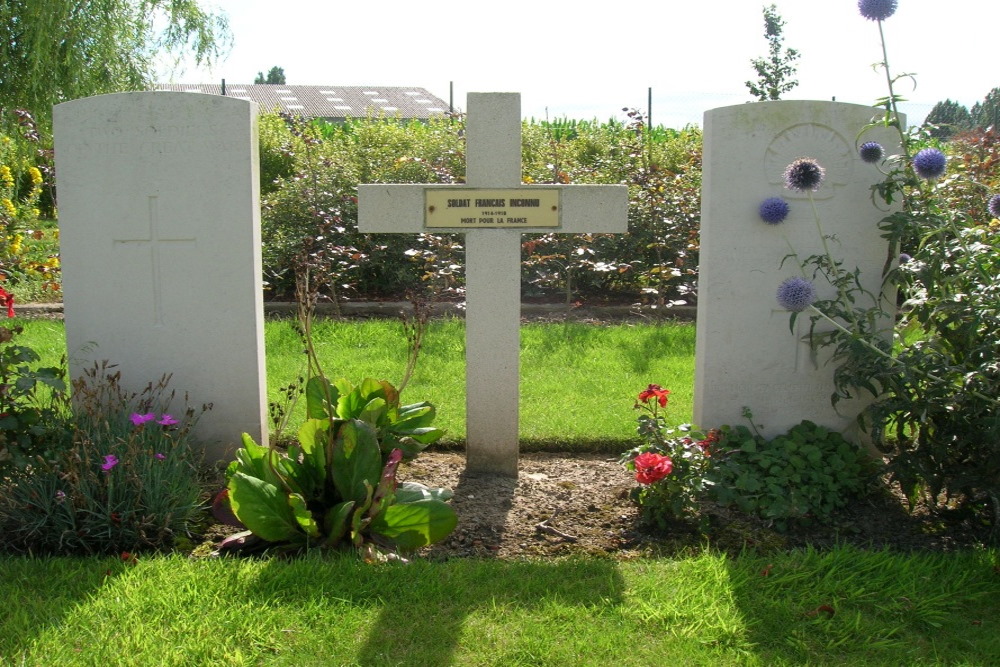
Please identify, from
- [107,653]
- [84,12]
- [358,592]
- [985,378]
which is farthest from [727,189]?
[84,12]

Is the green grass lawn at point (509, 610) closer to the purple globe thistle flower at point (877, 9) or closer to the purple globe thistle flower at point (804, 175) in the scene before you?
the purple globe thistle flower at point (804, 175)

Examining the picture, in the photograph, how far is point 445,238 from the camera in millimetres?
8180

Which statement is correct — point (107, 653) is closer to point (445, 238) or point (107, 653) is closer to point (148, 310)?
point (148, 310)

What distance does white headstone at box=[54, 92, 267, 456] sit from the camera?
395cm

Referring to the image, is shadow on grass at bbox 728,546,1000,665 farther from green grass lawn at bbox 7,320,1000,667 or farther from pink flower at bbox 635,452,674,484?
pink flower at bbox 635,452,674,484

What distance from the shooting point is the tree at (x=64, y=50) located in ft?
27.2

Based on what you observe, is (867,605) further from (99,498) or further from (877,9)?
(99,498)

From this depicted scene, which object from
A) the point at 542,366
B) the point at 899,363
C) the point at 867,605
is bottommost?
the point at 867,605

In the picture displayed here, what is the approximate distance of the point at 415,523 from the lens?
3295 millimetres

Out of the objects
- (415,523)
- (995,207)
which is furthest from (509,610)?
(995,207)

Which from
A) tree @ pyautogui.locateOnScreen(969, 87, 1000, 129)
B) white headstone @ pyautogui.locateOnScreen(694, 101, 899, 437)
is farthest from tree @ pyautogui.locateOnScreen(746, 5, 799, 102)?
white headstone @ pyautogui.locateOnScreen(694, 101, 899, 437)

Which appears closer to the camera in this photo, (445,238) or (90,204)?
(90,204)

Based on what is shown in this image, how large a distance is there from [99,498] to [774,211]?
308 cm

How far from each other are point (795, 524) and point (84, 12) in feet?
28.0
